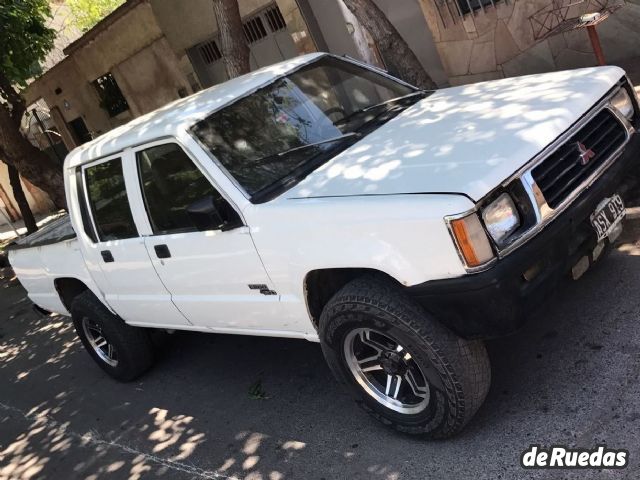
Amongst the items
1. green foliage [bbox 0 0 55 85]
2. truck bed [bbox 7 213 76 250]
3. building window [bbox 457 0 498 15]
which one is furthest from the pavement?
green foliage [bbox 0 0 55 85]

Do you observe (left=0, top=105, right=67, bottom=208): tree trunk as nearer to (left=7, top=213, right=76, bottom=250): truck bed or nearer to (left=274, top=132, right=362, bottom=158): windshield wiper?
(left=7, top=213, right=76, bottom=250): truck bed

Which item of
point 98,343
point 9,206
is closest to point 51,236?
point 98,343

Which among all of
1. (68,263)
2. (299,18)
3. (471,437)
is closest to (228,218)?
(471,437)

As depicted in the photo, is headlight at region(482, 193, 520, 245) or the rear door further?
the rear door

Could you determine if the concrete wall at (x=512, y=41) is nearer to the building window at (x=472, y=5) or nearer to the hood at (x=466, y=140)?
the building window at (x=472, y=5)

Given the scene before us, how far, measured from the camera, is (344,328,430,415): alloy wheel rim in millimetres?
3404

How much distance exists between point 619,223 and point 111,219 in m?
3.50

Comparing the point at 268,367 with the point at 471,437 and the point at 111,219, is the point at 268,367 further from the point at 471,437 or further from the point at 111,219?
the point at 471,437

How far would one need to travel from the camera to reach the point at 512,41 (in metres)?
8.89

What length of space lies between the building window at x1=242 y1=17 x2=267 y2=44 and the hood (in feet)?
29.4

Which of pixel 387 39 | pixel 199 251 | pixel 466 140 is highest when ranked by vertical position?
pixel 387 39

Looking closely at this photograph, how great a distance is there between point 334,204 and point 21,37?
10426 millimetres

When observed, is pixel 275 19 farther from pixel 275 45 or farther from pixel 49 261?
pixel 49 261

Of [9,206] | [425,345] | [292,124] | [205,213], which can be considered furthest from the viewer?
[9,206]
